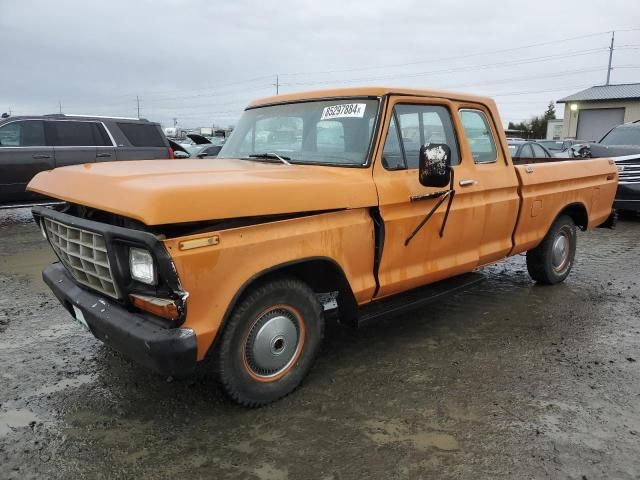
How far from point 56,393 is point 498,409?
9.41ft

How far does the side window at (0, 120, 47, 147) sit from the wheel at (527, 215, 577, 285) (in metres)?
8.49

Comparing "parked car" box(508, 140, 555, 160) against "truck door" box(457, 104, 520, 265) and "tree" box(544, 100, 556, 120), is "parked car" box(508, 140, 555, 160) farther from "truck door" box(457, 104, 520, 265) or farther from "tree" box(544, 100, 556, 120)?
"tree" box(544, 100, 556, 120)

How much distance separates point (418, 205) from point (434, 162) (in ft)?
1.53

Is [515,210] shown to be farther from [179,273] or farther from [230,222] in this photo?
[179,273]

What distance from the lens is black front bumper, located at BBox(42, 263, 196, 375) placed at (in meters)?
2.64

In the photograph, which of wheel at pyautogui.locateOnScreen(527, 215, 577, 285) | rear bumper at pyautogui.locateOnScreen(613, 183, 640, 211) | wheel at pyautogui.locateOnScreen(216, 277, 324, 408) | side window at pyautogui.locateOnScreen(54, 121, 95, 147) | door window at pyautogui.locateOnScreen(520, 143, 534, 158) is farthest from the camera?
door window at pyautogui.locateOnScreen(520, 143, 534, 158)

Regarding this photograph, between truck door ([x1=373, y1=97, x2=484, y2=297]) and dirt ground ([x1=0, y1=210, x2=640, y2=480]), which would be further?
truck door ([x1=373, y1=97, x2=484, y2=297])

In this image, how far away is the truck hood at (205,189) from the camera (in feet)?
8.39

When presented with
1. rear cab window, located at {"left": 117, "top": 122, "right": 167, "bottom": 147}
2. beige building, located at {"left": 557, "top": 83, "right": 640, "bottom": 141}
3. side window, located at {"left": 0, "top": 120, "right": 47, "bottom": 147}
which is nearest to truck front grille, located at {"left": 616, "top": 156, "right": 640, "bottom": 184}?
rear cab window, located at {"left": 117, "top": 122, "right": 167, "bottom": 147}

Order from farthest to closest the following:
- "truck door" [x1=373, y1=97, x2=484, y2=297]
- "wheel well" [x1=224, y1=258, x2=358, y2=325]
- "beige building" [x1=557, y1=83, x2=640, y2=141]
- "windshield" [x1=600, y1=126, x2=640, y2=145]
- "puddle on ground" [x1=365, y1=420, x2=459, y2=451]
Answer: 1. "beige building" [x1=557, y1=83, x2=640, y2=141]
2. "windshield" [x1=600, y1=126, x2=640, y2=145]
3. "truck door" [x1=373, y1=97, x2=484, y2=297]
4. "wheel well" [x1=224, y1=258, x2=358, y2=325]
5. "puddle on ground" [x1=365, y1=420, x2=459, y2=451]

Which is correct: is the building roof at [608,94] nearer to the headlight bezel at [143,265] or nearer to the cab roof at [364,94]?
the cab roof at [364,94]

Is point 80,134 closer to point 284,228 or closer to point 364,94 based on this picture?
point 364,94

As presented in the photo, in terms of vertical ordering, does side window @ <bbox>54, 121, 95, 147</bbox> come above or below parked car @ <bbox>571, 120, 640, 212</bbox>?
above

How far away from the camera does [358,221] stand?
11.3 feet
